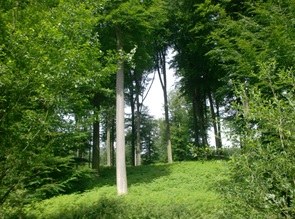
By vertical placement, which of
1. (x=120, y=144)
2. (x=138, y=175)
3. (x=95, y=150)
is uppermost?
(x=95, y=150)

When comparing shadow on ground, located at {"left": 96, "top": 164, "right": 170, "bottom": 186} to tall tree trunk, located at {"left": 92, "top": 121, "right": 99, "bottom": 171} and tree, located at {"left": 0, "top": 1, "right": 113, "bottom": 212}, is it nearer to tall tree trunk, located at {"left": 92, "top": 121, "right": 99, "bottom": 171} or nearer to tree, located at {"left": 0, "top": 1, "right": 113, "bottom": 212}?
tall tree trunk, located at {"left": 92, "top": 121, "right": 99, "bottom": 171}

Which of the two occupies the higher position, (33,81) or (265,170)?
(33,81)

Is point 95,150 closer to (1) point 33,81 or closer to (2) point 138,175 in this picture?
(2) point 138,175

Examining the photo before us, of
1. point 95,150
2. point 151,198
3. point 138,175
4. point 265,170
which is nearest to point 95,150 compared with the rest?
point 95,150

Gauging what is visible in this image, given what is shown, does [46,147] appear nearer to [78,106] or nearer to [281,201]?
[78,106]

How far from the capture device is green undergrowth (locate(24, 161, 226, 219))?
8227 millimetres

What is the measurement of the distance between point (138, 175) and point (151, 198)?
4913mm

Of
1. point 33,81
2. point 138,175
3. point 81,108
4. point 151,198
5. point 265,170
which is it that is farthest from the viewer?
point 138,175

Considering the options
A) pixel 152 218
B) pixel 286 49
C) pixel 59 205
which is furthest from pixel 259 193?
pixel 59 205

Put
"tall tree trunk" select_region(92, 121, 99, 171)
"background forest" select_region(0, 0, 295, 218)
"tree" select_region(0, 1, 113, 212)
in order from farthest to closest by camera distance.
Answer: "tall tree trunk" select_region(92, 121, 99, 171) → "tree" select_region(0, 1, 113, 212) → "background forest" select_region(0, 0, 295, 218)

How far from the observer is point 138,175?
15.9 meters

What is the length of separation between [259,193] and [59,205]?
960 cm

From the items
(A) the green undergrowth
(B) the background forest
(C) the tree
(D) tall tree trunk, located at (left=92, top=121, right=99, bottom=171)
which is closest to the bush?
(B) the background forest

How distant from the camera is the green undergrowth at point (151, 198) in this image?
8227 millimetres
